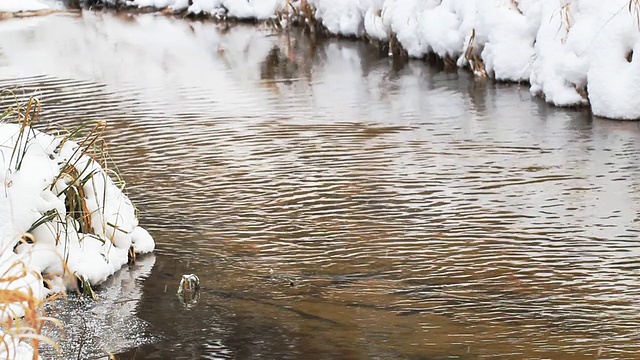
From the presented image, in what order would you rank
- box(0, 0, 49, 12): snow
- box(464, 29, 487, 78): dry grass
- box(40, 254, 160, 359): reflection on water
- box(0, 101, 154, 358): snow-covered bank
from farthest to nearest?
box(0, 0, 49, 12): snow → box(464, 29, 487, 78): dry grass → box(0, 101, 154, 358): snow-covered bank → box(40, 254, 160, 359): reflection on water

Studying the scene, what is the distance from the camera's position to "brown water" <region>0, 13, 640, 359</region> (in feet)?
14.2

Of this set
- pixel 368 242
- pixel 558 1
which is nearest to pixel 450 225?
pixel 368 242

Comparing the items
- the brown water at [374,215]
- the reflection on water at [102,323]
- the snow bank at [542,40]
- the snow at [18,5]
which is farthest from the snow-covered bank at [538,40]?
the snow at [18,5]

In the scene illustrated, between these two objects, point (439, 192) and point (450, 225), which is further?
point (439, 192)

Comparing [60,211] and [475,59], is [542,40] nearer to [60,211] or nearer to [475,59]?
[475,59]

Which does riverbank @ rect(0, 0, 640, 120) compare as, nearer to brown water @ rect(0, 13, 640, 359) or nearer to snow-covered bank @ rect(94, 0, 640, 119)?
snow-covered bank @ rect(94, 0, 640, 119)

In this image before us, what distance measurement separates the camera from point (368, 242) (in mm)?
5582

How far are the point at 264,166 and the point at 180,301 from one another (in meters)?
2.79

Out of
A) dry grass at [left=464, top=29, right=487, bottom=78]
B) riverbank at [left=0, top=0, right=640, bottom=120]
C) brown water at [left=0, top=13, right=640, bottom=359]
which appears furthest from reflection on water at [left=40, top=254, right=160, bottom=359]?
dry grass at [left=464, top=29, right=487, bottom=78]

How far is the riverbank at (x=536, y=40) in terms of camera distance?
28.1 ft

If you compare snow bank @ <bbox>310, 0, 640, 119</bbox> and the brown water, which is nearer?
the brown water

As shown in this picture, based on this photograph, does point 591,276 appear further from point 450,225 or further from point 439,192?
point 439,192

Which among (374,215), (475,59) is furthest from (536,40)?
(374,215)

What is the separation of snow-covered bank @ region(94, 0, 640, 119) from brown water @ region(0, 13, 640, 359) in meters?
0.24
